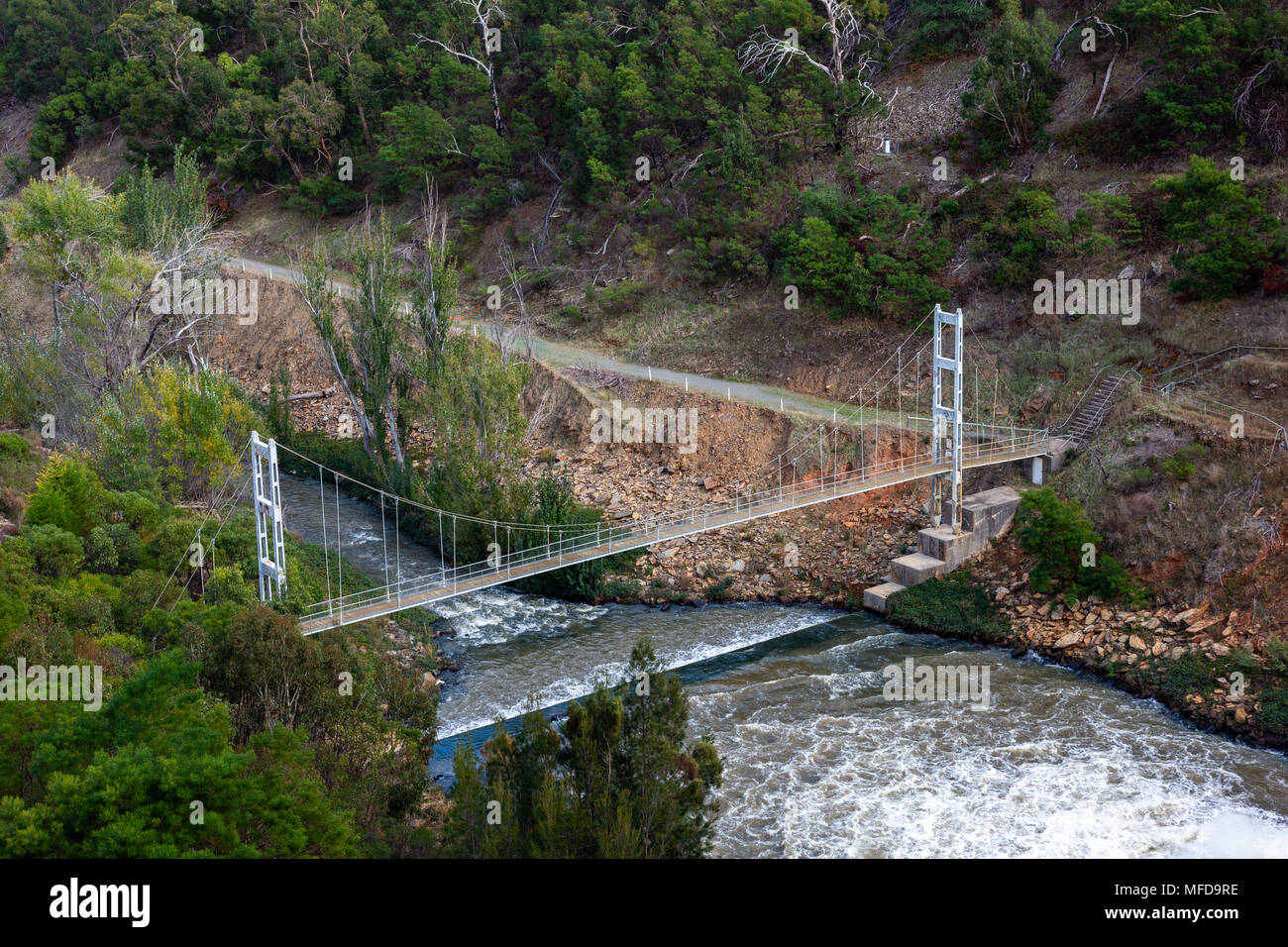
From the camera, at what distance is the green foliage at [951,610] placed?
31.1 metres

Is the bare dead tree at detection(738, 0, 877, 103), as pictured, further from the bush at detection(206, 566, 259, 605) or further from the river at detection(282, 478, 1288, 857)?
the bush at detection(206, 566, 259, 605)

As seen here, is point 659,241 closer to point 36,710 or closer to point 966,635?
point 966,635

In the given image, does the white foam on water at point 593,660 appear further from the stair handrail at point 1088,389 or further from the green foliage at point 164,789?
the stair handrail at point 1088,389

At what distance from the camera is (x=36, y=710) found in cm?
1948

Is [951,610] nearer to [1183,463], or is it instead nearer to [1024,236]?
[1183,463]

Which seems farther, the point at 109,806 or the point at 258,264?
the point at 258,264

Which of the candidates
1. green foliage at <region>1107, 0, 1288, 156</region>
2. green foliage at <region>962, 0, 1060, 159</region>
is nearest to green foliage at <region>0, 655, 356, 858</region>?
green foliage at <region>962, 0, 1060, 159</region>

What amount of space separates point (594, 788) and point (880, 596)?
1465 cm

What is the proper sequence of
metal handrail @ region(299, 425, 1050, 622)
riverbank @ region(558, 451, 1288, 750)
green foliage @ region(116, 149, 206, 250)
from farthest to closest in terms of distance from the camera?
green foliage @ region(116, 149, 206, 250) < metal handrail @ region(299, 425, 1050, 622) < riverbank @ region(558, 451, 1288, 750)

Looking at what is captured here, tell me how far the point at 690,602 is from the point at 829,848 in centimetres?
1162

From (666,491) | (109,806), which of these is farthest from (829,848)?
(666,491)

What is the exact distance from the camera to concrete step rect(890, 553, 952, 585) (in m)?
32.7

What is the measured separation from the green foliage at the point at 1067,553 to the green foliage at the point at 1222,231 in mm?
8611

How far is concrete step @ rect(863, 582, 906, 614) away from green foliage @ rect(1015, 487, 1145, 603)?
348cm
